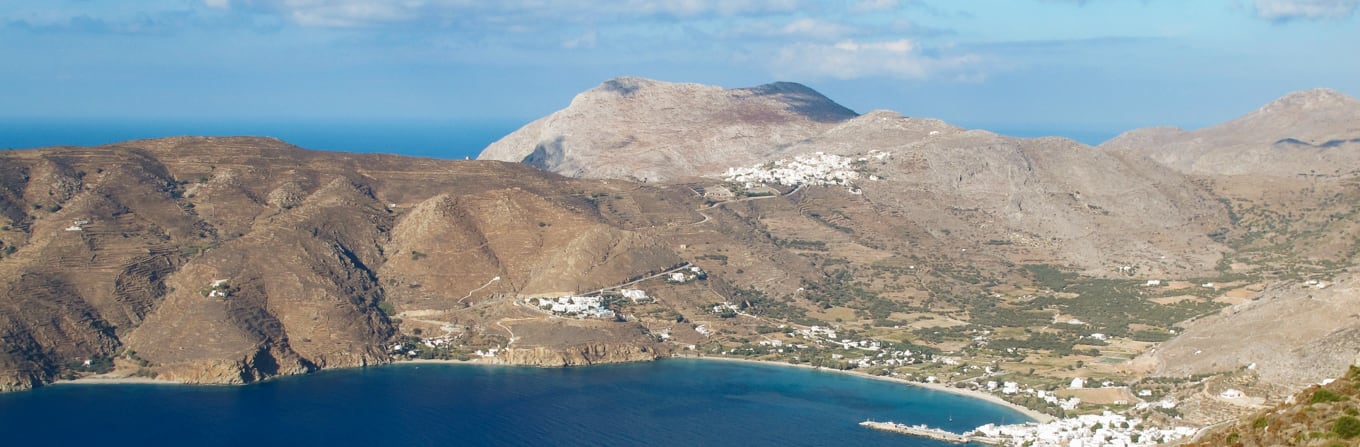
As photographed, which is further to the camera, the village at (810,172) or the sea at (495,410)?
the village at (810,172)

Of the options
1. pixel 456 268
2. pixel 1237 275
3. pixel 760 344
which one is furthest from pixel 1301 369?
pixel 456 268

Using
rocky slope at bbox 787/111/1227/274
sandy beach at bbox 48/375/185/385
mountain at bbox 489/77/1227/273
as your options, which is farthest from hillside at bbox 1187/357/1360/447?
mountain at bbox 489/77/1227/273

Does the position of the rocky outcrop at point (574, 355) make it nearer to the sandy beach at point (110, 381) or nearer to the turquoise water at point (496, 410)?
the turquoise water at point (496, 410)

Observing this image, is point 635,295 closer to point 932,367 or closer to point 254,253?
point 932,367

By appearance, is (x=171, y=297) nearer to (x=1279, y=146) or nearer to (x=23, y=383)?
(x=23, y=383)

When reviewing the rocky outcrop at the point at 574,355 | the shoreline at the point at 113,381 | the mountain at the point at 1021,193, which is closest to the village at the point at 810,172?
the mountain at the point at 1021,193

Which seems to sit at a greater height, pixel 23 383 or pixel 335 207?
pixel 335 207

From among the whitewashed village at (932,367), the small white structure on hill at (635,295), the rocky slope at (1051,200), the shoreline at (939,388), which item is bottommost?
the shoreline at (939,388)
